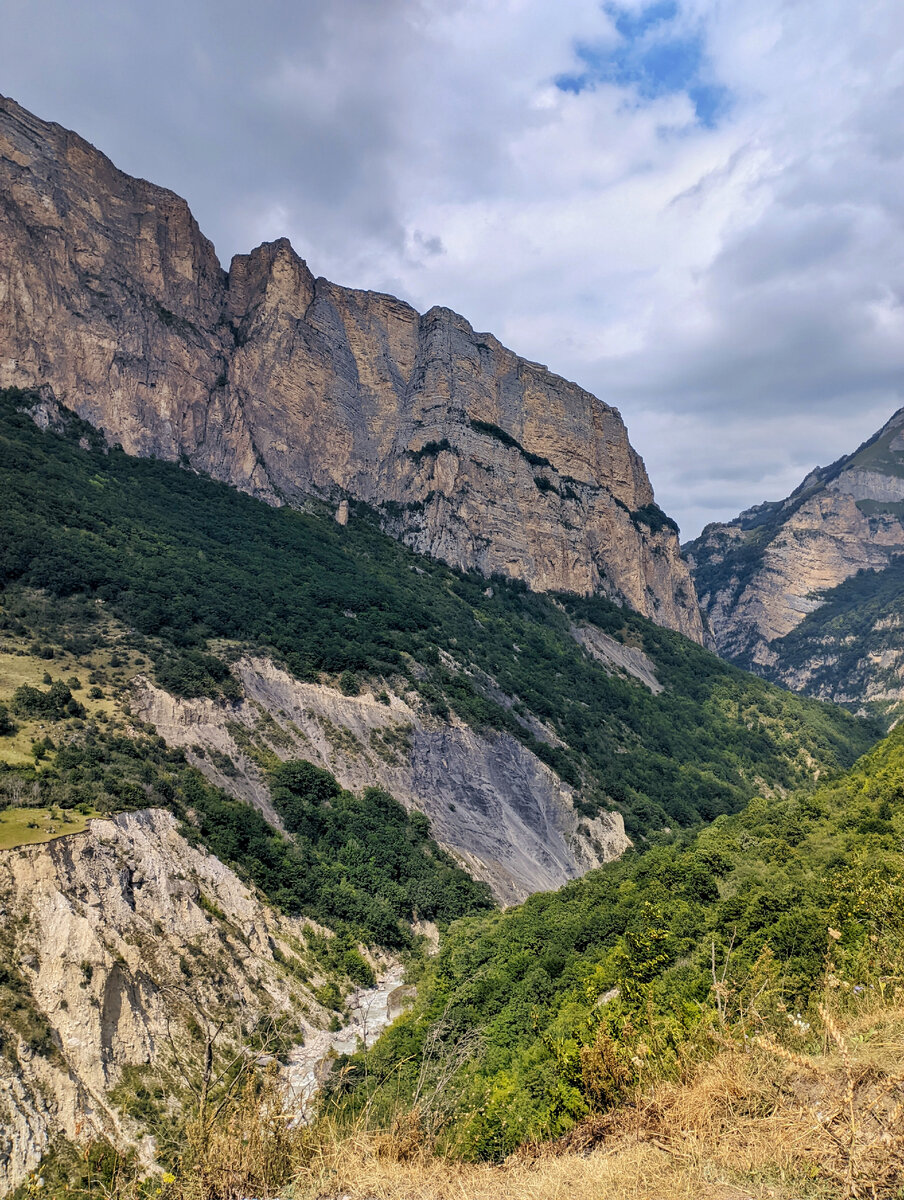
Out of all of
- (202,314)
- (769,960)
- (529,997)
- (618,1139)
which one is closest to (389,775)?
(529,997)

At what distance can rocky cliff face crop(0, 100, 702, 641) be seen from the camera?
8106 centimetres

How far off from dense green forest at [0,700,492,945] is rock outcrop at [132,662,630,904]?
189 centimetres

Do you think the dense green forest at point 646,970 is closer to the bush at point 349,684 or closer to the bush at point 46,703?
the bush at point 46,703

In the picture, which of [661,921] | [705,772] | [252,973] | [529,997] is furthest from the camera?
[705,772]

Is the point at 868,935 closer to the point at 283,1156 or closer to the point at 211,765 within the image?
the point at 283,1156

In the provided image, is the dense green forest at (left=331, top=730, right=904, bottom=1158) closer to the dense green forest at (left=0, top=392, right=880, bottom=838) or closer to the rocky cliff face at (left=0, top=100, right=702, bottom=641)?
the dense green forest at (left=0, top=392, right=880, bottom=838)

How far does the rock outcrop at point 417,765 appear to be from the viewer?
41.8m

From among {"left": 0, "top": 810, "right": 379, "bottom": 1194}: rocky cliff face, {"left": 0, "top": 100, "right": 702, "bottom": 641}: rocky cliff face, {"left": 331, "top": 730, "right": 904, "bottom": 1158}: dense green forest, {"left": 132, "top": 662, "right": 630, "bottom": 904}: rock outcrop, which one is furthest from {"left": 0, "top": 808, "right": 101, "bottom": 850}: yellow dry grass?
{"left": 0, "top": 100, "right": 702, "bottom": 641}: rocky cliff face

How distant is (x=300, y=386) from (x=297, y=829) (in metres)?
81.5

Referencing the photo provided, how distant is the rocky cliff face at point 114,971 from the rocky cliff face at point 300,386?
69744 mm

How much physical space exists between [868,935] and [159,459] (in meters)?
89.7

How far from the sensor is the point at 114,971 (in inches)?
816

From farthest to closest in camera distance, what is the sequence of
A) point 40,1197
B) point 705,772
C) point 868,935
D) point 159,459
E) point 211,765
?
1. point 159,459
2. point 705,772
3. point 211,765
4. point 868,935
5. point 40,1197

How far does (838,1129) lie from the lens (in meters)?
5.33
